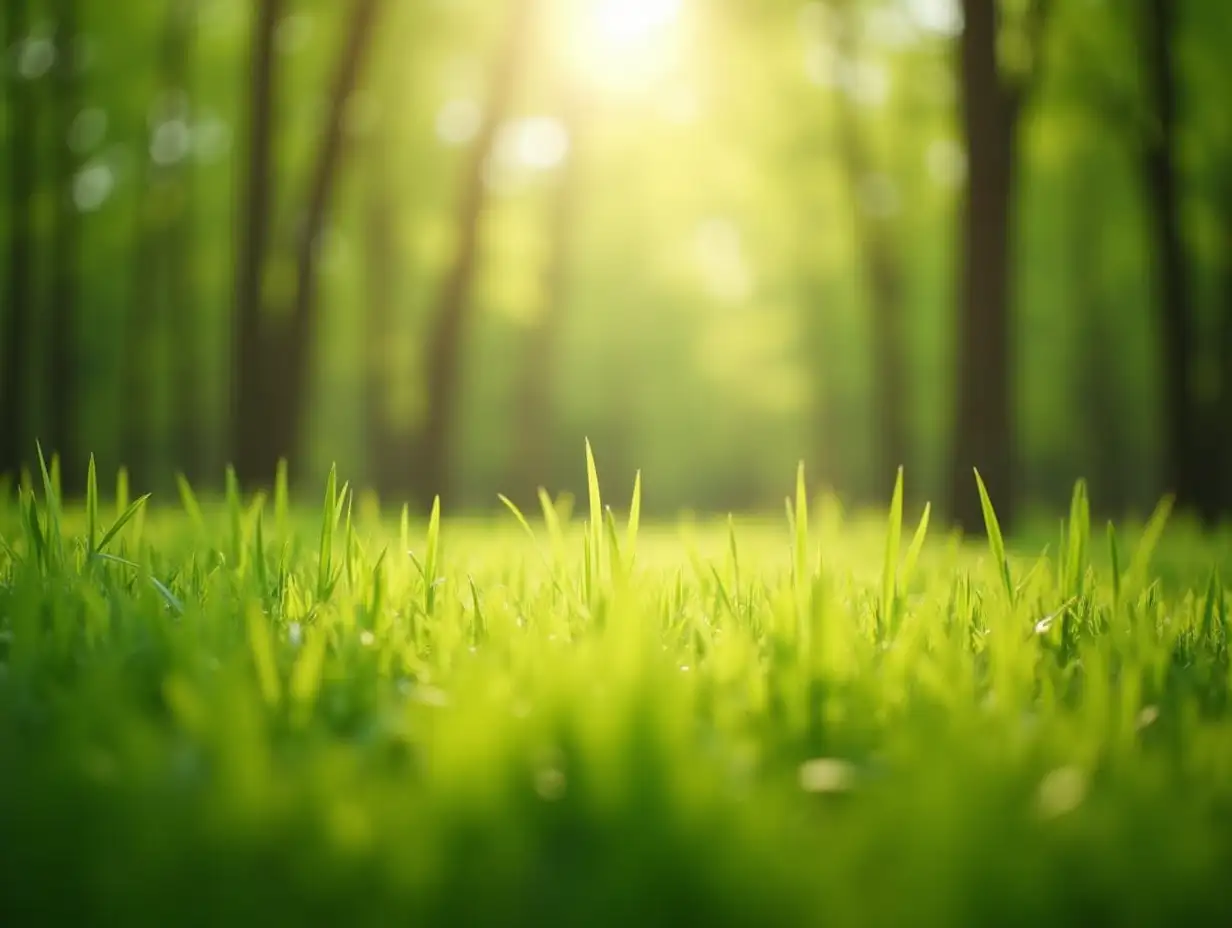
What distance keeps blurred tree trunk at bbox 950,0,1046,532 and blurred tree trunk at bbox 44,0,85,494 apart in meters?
13.1

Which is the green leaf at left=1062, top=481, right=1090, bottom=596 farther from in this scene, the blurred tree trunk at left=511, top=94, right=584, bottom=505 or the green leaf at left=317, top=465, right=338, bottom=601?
the blurred tree trunk at left=511, top=94, right=584, bottom=505

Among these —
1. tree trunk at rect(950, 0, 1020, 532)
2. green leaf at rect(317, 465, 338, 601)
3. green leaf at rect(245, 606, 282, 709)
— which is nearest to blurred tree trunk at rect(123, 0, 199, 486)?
tree trunk at rect(950, 0, 1020, 532)

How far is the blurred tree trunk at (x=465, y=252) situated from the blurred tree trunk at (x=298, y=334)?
137cm

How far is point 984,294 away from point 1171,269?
4.75 m

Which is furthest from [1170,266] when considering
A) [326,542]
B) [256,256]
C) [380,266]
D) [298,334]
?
[380,266]

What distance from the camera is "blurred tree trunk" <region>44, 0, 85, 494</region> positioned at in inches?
601

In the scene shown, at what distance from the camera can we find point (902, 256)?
1800cm

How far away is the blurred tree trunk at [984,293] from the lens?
7.55 m

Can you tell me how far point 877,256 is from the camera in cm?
1568

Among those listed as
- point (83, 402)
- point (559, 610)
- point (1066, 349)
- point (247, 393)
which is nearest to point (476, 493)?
point (83, 402)

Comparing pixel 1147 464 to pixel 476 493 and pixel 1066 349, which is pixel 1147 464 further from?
pixel 476 493

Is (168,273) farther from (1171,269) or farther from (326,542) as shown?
(326,542)

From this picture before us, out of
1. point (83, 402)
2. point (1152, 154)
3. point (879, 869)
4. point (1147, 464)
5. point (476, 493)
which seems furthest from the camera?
point (476, 493)

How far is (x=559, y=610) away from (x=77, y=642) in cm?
99
